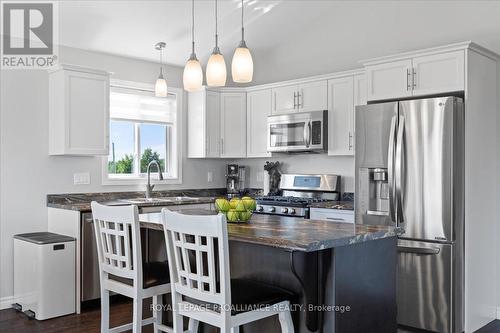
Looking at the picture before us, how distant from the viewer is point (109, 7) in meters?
4.41

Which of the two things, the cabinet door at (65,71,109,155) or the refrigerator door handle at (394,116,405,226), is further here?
the cabinet door at (65,71,109,155)

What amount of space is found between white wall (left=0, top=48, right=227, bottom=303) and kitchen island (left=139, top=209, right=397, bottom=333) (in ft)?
7.46

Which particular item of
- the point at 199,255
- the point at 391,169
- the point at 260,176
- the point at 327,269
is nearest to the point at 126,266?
the point at 199,255

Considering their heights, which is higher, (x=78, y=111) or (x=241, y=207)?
(x=78, y=111)

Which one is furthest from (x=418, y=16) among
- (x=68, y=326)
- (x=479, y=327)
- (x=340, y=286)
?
(x=68, y=326)

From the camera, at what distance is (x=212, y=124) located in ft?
19.1

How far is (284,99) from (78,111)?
7.28 ft

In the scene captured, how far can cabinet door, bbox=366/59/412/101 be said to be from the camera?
4.04 metres

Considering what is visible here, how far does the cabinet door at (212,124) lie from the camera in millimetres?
5766

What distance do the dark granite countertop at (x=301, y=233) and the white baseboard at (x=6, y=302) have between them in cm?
225

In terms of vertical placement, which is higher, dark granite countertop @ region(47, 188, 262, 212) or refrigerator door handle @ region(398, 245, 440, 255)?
dark granite countertop @ region(47, 188, 262, 212)

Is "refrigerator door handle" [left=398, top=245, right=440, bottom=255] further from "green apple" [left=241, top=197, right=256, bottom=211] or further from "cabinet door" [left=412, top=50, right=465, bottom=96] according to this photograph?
"green apple" [left=241, top=197, right=256, bottom=211]

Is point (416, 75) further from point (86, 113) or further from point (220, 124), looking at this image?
point (86, 113)

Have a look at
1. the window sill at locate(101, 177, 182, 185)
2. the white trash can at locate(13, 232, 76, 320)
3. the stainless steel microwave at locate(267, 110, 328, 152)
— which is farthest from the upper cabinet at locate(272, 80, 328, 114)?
the white trash can at locate(13, 232, 76, 320)
